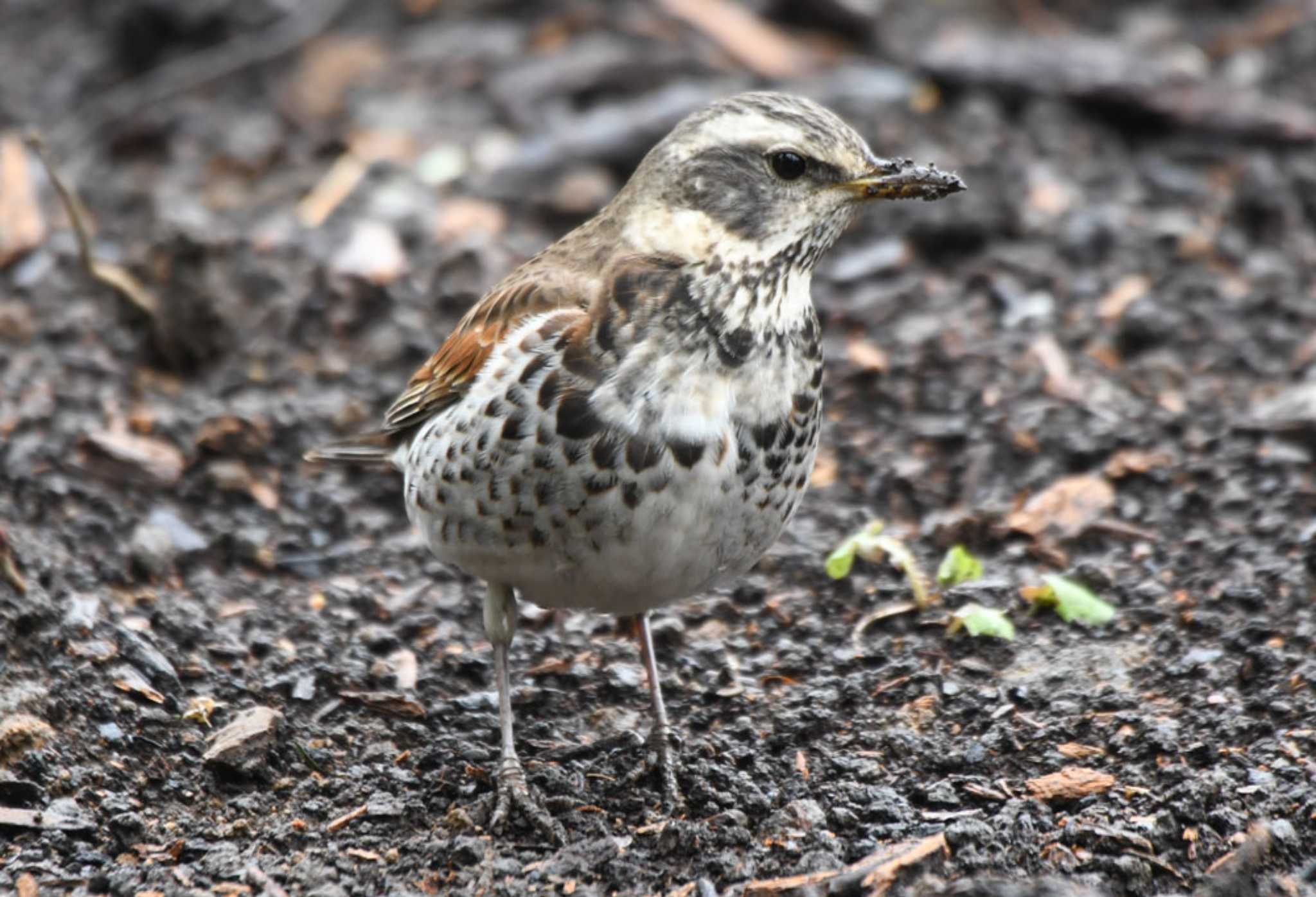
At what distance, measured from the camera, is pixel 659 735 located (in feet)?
17.7

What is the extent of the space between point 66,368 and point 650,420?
387 cm

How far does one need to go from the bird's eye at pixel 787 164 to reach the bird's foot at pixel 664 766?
5.83 ft

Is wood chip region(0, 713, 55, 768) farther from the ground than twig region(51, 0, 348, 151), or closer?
closer

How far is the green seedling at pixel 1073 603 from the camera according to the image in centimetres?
581

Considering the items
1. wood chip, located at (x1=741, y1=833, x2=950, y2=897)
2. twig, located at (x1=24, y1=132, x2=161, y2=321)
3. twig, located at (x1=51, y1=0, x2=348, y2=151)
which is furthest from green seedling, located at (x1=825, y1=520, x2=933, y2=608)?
twig, located at (x1=51, y1=0, x2=348, y2=151)

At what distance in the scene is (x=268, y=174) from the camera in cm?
942

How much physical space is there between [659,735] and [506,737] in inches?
19.1

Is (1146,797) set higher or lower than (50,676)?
higher

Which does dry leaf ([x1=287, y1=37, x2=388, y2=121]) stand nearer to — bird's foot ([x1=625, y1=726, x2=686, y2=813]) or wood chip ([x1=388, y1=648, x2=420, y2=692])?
wood chip ([x1=388, y1=648, x2=420, y2=692])

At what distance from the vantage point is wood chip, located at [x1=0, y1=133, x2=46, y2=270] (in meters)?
8.43

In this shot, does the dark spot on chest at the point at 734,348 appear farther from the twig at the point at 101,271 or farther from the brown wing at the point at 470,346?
the twig at the point at 101,271

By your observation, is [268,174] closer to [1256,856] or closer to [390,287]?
[390,287]

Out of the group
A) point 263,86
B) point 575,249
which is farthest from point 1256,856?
point 263,86

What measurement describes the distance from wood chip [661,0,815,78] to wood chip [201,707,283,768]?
18.8 feet
